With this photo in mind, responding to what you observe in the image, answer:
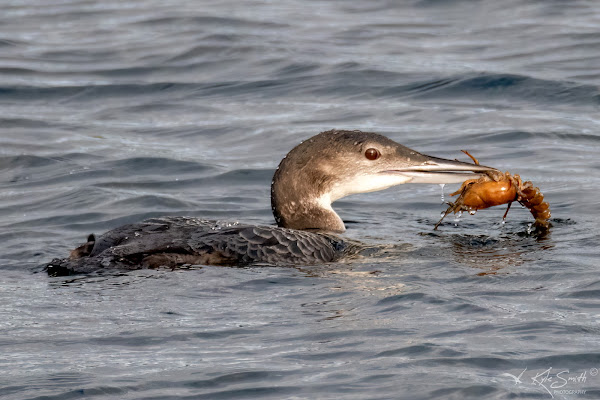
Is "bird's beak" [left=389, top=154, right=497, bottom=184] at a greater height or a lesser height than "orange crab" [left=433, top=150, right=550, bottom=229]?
greater

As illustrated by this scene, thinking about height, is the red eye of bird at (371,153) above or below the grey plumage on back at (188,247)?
above

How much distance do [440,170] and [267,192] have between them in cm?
216

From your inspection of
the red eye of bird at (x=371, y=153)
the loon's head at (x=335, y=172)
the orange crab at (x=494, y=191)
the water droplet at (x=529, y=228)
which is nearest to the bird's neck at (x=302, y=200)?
the loon's head at (x=335, y=172)

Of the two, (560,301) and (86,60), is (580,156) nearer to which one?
(560,301)

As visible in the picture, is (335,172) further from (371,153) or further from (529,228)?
(529,228)

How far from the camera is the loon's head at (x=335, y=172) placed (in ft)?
21.9

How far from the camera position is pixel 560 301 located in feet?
16.2

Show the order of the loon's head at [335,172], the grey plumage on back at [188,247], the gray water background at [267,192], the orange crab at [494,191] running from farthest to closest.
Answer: the loon's head at [335,172] < the orange crab at [494,191] < the grey plumage on back at [188,247] < the gray water background at [267,192]

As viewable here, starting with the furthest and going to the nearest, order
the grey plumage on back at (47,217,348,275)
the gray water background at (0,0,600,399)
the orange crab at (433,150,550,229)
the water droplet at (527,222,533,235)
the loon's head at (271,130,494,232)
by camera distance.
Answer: the water droplet at (527,222,533,235) → the loon's head at (271,130,494,232) → the orange crab at (433,150,550,229) → the grey plumage on back at (47,217,348,275) → the gray water background at (0,0,600,399)

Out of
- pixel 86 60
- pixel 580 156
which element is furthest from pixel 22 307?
pixel 86 60

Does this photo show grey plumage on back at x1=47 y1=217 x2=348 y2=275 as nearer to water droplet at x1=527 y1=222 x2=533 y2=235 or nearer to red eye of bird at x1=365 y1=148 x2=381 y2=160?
red eye of bird at x1=365 y1=148 x2=381 y2=160

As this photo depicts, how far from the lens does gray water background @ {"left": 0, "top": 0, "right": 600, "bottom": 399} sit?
4191mm

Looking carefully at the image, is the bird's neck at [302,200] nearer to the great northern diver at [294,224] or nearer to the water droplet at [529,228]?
the great northern diver at [294,224]

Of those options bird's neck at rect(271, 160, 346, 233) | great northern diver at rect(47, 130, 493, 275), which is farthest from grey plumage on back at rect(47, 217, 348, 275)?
bird's neck at rect(271, 160, 346, 233)
